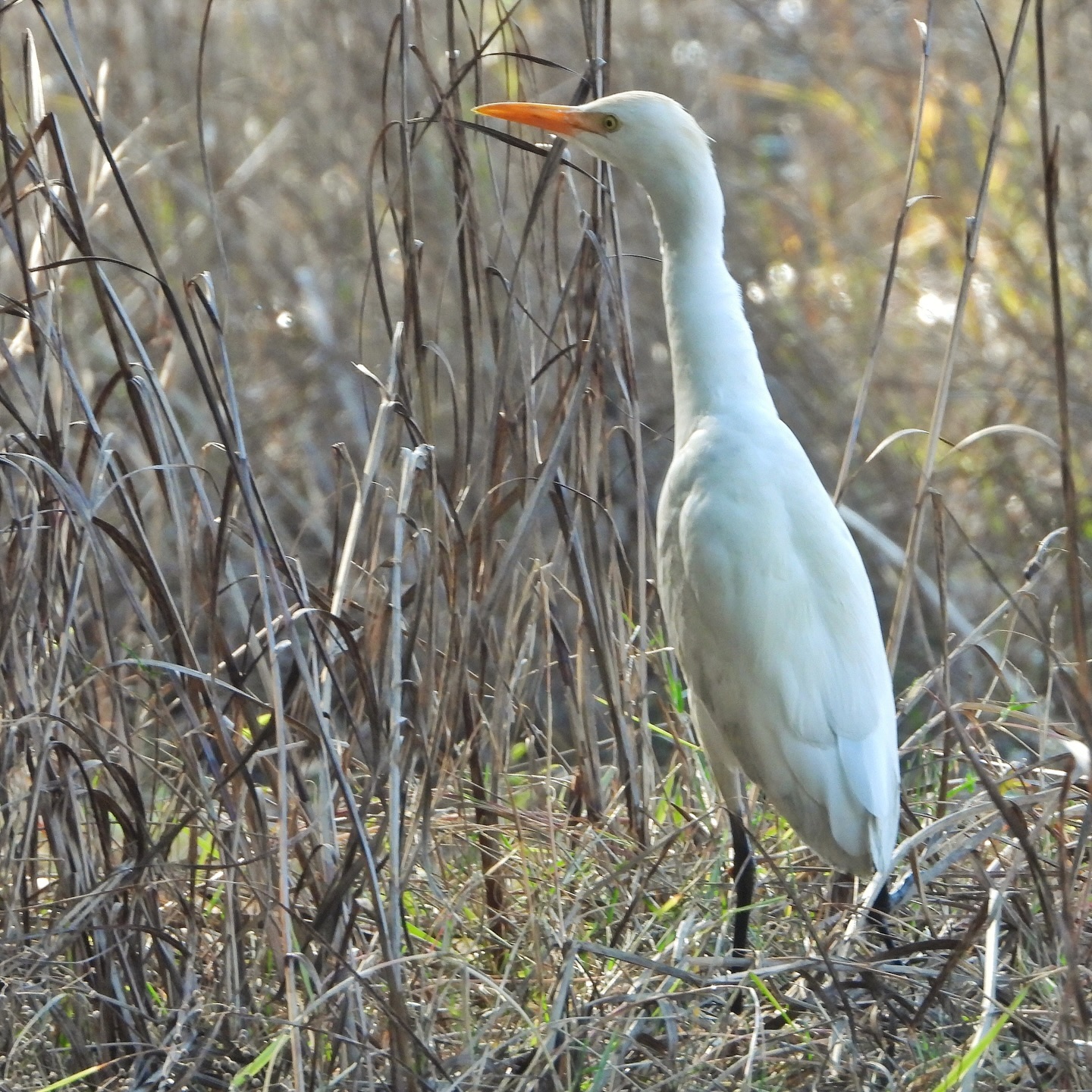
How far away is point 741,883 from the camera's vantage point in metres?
1.47

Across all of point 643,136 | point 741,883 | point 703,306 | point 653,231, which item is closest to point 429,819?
point 741,883

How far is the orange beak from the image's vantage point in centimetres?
148

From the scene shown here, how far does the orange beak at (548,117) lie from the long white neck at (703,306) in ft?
0.31

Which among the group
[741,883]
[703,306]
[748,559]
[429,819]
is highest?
[703,306]

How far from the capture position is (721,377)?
1525 millimetres

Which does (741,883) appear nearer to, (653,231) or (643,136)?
(643,136)

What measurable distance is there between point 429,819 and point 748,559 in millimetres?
424

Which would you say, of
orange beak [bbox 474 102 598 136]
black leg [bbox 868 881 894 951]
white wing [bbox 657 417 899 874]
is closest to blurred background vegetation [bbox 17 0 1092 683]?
orange beak [bbox 474 102 598 136]

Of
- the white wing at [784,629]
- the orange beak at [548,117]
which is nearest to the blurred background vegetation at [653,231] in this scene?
the orange beak at [548,117]

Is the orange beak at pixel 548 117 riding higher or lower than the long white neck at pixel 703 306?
higher

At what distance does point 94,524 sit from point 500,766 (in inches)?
20.3

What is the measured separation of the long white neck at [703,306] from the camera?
1494 millimetres

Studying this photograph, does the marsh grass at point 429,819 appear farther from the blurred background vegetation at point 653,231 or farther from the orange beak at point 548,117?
the blurred background vegetation at point 653,231

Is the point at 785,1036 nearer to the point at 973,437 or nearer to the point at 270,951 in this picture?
the point at 270,951
